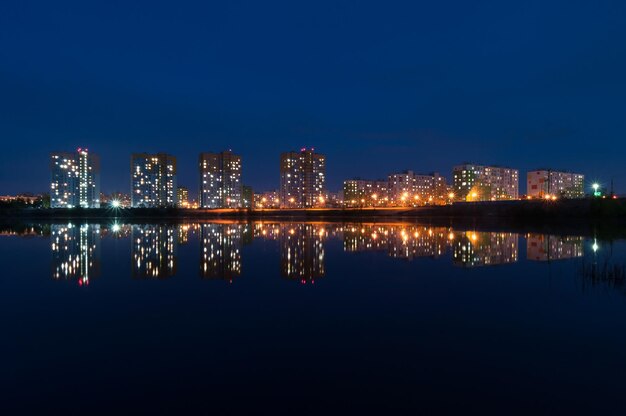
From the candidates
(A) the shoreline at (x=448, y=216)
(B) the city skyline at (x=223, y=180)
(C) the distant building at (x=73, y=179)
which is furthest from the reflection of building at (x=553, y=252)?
(C) the distant building at (x=73, y=179)

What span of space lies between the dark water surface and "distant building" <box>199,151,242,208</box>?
6519 inches

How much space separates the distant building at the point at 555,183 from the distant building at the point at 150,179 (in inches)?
5753

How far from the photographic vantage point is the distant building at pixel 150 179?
6713 inches

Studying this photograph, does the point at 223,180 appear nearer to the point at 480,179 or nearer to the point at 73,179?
the point at 73,179

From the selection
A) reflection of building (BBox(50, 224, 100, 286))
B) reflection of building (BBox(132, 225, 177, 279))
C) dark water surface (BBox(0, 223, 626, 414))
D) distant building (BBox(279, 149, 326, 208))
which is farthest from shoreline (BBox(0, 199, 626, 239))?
distant building (BBox(279, 149, 326, 208))

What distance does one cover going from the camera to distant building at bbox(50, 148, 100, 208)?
162 metres

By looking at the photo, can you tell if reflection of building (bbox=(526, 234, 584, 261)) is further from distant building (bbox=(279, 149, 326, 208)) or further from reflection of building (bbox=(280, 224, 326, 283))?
distant building (bbox=(279, 149, 326, 208))

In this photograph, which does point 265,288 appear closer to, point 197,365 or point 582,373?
point 197,365

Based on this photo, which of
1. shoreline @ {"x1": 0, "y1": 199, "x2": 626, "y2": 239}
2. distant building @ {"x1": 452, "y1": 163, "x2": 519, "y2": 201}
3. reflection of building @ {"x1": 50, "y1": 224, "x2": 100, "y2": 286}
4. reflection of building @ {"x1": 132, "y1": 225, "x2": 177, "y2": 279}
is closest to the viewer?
reflection of building @ {"x1": 50, "y1": 224, "x2": 100, "y2": 286}

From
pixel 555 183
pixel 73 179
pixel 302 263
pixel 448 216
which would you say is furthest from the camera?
pixel 555 183

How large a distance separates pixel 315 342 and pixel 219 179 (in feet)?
585

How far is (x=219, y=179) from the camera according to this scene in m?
181

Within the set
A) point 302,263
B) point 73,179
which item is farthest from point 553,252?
point 73,179

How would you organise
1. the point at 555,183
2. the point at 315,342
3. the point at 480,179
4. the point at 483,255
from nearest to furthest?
the point at 315,342 → the point at 483,255 → the point at 555,183 → the point at 480,179
